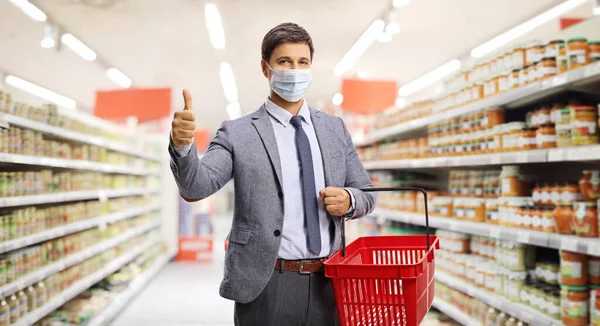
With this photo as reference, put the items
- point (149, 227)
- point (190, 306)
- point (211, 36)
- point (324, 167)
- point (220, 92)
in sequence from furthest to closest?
point (220, 92)
point (211, 36)
point (149, 227)
point (190, 306)
point (324, 167)

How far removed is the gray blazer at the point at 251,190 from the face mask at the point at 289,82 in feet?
0.31

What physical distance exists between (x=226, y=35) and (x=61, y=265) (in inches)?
254

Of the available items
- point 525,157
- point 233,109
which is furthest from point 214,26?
point 233,109

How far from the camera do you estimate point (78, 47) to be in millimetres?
9812

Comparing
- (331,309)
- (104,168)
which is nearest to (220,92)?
(104,168)

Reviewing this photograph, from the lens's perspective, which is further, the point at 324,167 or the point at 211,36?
the point at 211,36

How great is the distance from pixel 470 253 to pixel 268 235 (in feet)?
9.92

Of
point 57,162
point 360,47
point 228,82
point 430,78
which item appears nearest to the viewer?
point 57,162

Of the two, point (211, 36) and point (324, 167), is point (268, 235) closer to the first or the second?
point (324, 167)

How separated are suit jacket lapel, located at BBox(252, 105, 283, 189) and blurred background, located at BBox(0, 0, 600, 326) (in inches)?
61.8

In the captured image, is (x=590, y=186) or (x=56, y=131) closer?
(x=590, y=186)

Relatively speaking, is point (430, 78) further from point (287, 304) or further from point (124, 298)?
point (287, 304)

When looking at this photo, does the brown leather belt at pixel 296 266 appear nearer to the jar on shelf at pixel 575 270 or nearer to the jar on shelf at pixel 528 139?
the jar on shelf at pixel 575 270

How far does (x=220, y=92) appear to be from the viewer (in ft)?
51.4
